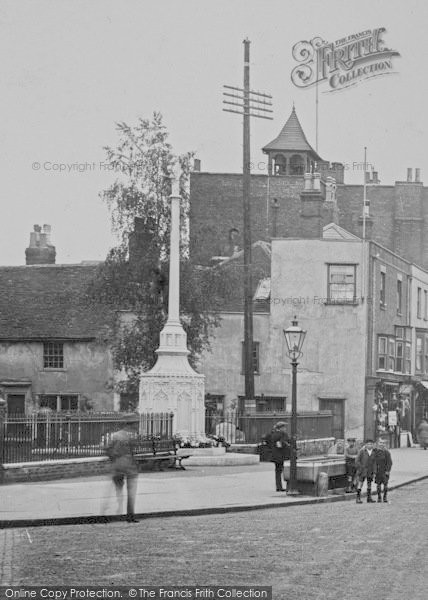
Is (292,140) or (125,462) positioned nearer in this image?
(125,462)

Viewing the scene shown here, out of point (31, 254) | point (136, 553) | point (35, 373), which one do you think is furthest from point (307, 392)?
point (136, 553)

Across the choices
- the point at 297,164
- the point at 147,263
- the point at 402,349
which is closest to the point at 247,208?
the point at 147,263

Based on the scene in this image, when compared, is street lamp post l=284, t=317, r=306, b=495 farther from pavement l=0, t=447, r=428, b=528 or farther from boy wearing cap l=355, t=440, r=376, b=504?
boy wearing cap l=355, t=440, r=376, b=504

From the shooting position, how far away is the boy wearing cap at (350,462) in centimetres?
2712

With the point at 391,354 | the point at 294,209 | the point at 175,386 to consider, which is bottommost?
the point at 175,386

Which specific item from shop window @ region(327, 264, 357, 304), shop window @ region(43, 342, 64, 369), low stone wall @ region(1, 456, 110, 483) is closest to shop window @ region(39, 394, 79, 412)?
shop window @ region(43, 342, 64, 369)

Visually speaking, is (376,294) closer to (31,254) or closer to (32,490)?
(31,254)

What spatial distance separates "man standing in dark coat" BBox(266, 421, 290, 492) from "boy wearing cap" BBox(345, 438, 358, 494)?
1414 millimetres

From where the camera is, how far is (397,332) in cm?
5553

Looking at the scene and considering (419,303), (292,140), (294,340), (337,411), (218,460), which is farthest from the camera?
(292,140)

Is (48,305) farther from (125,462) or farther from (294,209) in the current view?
(125,462)

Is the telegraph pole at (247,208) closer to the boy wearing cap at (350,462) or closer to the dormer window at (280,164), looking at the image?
the boy wearing cap at (350,462)

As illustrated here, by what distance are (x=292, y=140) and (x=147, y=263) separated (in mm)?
35063

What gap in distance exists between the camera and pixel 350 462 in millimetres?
27156
